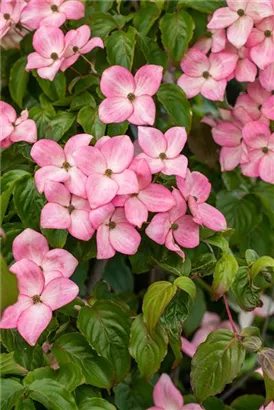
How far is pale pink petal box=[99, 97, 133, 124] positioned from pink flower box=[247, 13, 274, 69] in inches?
9.0

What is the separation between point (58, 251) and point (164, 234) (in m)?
0.14

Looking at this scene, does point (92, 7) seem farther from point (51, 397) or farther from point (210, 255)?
point (51, 397)

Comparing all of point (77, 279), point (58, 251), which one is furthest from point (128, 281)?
point (58, 251)

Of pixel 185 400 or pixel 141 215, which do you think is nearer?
pixel 141 215

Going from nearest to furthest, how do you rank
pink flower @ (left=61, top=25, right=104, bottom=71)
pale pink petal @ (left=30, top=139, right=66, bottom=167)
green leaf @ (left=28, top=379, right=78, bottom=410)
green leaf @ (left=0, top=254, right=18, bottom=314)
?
1. green leaf @ (left=0, top=254, right=18, bottom=314)
2. green leaf @ (left=28, top=379, right=78, bottom=410)
3. pale pink petal @ (left=30, top=139, right=66, bottom=167)
4. pink flower @ (left=61, top=25, right=104, bottom=71)

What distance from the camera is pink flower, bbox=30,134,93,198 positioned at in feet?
3.34

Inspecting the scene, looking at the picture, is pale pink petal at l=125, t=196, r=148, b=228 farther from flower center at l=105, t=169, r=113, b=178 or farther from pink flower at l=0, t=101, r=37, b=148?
pink flower at l=0, t=101, r=37, b=148

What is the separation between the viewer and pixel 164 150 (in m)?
1.06

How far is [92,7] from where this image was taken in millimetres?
1301

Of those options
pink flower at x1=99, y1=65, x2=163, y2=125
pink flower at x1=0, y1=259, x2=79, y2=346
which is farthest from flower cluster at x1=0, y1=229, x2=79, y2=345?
pink flower at x1=99, y1=65, x2=163, y2=125

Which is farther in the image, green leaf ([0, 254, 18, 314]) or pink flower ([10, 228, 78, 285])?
pink flower ([10, 228, 78, 285])

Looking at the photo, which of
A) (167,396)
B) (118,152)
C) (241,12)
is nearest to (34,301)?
(118,152)

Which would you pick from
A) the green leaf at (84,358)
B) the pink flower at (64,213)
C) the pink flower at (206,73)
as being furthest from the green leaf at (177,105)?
the green leaf at (84,358)

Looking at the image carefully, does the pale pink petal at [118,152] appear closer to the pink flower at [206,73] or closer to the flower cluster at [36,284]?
the flower cluster at [36,284]
